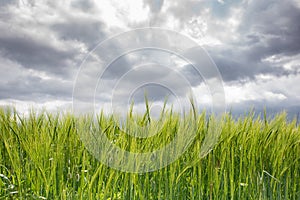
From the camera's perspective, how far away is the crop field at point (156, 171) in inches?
112

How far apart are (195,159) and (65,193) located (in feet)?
3.45

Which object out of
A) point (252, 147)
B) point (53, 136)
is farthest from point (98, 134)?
point (252, 147)

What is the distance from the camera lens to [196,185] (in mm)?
2979

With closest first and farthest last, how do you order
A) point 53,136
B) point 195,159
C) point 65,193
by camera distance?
point 65,193 → point 195,159 → point 53,136

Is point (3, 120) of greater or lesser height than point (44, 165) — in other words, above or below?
above

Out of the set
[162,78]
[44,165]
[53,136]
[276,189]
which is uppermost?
[162,78]

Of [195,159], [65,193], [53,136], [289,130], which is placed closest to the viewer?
[65,193]

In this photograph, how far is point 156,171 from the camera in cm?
298

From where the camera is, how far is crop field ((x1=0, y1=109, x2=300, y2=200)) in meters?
2.85

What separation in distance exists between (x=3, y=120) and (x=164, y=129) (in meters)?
1.50

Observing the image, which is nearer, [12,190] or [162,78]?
[12,190]

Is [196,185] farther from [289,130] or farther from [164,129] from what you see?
[289,130]

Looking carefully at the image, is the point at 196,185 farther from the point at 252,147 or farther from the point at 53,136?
the point at 53,136

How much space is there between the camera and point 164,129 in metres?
2.98
